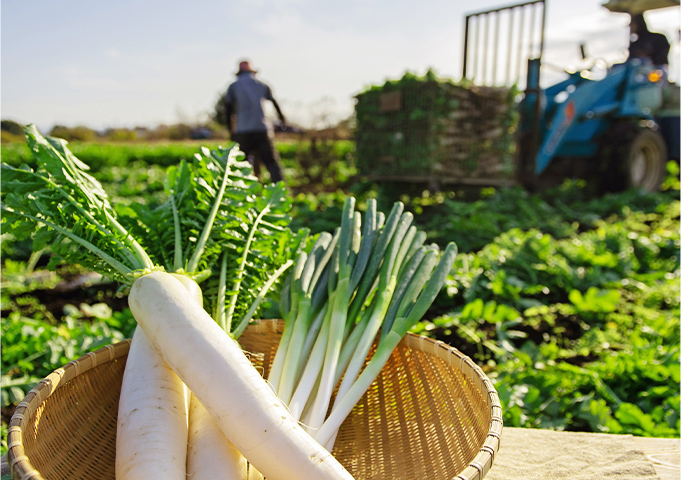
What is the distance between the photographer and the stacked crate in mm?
6285

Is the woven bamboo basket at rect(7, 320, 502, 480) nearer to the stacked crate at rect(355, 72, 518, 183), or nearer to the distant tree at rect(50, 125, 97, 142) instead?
the stacked crate at rect(355, 72, 518, 183)

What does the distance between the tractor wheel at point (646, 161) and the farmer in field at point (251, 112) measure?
503cm

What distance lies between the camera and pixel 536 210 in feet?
20.2

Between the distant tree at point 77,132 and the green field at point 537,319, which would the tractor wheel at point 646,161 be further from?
the distant tree at point 77,132

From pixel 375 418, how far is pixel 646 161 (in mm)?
8252

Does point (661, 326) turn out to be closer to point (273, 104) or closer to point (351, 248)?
point (351, 248)

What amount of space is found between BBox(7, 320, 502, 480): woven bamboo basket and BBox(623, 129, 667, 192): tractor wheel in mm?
7261

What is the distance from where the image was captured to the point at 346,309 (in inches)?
58.8

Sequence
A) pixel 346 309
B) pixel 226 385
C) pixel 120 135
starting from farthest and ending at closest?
pixel 120 135
pixel 346 309
pixel 226 385

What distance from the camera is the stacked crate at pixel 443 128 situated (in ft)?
20.6

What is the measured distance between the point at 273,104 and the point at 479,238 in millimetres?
2944

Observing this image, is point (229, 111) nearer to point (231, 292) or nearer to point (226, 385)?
point (231, 292)

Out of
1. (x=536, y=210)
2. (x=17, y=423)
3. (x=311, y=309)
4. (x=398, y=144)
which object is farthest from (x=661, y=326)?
(x=398, y=144)

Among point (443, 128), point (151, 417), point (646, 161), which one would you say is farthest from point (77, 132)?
point (151, 417)
